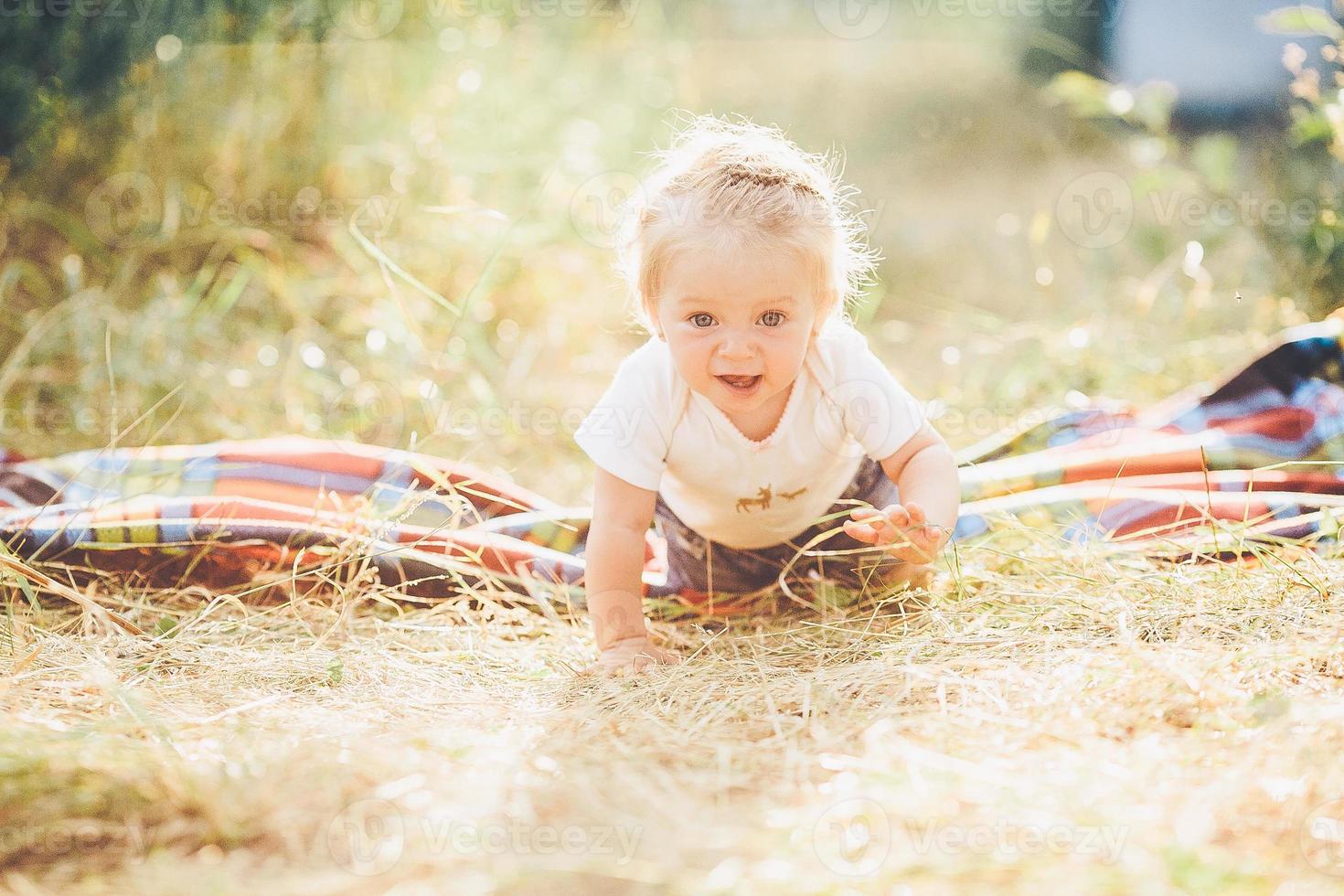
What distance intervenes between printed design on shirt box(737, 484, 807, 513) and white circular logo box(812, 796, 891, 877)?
810mm

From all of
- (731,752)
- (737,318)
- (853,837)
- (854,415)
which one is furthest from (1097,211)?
(853,837)

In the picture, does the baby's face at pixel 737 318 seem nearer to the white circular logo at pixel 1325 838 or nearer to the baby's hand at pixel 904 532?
the baby's hand at pixel 904 532

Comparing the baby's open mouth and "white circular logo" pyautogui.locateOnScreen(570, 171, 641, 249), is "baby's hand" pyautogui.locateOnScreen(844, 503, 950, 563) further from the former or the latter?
"white circular logo" pyautogui.locateOnScreen(570, 171, 641, 249)

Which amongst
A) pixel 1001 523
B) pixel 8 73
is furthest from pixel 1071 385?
pixel 8 73

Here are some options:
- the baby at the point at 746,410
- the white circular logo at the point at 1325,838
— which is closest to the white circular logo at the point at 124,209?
the baby at the point at 746,410

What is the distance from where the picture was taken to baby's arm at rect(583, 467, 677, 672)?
1747 mm

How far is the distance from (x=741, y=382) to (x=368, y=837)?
0.89 meters

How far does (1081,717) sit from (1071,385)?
5.92ft

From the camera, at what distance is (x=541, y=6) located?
4336mm

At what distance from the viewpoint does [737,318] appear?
1.68 meters

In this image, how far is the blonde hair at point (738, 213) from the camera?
1.67 m

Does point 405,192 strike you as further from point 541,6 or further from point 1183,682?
point 1183,682

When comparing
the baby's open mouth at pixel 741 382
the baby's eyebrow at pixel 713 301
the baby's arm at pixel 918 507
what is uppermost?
the baby's eyebrow at pixel 713 301

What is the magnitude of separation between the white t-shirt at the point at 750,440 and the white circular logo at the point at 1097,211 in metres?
2.32
